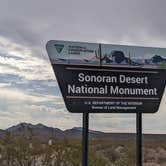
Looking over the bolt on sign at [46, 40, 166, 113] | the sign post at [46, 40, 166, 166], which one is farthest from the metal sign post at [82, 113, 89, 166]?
the bolt on sign at [46, 40, 166, 113]

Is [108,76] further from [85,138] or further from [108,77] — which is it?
[85,138]

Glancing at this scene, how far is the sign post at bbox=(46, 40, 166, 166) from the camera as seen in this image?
34.1ft

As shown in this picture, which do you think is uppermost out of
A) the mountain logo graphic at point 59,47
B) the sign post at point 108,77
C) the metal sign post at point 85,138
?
the mountain logo graphic at point 59,47

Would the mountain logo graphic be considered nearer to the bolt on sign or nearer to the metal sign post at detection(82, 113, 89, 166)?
the bolt on sign

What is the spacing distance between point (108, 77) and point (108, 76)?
0.02 m

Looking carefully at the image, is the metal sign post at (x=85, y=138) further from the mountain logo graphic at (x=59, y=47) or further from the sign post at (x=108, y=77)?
the mountain logo graphic at (x=59, y=47)

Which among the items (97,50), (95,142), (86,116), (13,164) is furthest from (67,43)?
(95,142)

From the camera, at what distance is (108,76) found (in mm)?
10758

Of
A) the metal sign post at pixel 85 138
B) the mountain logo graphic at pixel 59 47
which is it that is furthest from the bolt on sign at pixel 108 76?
the metal sign post at pixel 85 138

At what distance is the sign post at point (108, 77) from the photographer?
10.4m

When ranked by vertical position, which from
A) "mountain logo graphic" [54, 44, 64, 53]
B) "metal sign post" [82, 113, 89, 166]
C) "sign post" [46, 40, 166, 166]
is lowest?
"metal sign post" [82, 113, 89, 166]

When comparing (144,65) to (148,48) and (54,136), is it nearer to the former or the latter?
(148,48)

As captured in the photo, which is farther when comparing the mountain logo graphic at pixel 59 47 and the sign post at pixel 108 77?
the sign post at pixel 108 77

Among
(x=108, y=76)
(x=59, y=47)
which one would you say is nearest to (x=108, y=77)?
(x=108, y=76)
